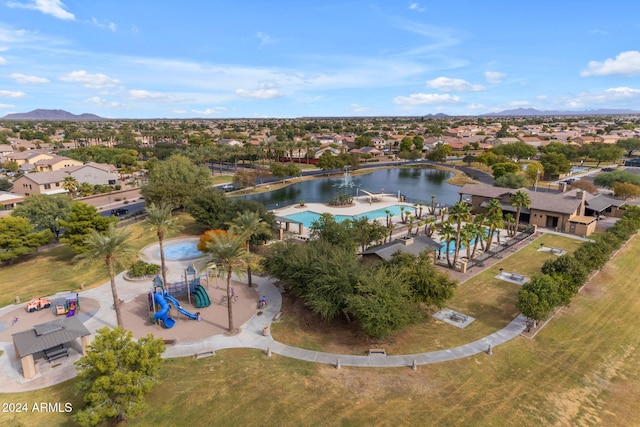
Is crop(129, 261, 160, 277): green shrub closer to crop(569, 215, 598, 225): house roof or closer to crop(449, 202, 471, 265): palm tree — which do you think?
crop(449, 202, 471, 265): palm tree

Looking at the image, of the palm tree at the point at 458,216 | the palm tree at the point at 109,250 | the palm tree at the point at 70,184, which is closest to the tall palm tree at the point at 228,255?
the palm tree at the point at 109,250

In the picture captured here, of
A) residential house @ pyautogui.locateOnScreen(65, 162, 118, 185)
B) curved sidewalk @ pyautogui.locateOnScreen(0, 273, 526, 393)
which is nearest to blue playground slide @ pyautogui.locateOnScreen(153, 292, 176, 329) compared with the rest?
curved sidewalk @ pyautogui.locateOnScreen(0, 273, 526, 393)

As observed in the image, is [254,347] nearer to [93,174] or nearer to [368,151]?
[93,174]

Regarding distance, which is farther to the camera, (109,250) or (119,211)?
(119,211)

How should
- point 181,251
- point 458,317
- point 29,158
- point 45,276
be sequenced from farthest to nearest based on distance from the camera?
point 29,158
point 181,251
point 45,276
point 458,317

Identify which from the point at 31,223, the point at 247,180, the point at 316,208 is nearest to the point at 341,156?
the point at 247,180

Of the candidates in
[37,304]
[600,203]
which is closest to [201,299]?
[37,304]
